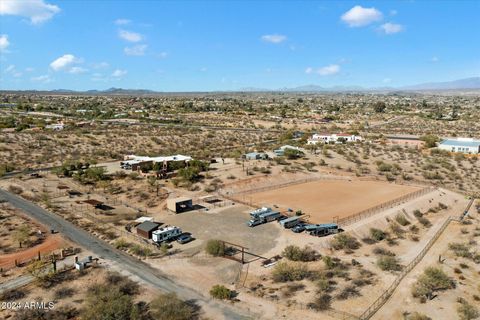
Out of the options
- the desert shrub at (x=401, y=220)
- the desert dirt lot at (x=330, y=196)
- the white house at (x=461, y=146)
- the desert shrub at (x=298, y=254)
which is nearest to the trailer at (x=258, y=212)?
the desert dirt lot at (x=330, y=196)

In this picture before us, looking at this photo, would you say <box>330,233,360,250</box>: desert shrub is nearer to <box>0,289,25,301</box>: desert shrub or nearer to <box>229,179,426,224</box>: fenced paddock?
<box>229,179,426,224</box>: fenced paddock

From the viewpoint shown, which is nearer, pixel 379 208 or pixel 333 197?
pixel 379 208

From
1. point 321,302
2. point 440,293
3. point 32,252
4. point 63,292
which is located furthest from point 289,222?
point 32,252

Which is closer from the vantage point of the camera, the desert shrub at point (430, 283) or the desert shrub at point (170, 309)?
the desert shrub at point (170, 309)

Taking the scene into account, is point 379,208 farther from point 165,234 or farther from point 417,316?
point 165,234

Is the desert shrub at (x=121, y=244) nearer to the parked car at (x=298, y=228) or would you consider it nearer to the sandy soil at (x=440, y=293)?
the parked car at (x=298, y=228)

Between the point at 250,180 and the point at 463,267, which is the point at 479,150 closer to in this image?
the point at 250,180
